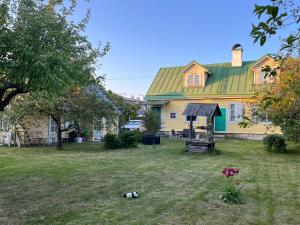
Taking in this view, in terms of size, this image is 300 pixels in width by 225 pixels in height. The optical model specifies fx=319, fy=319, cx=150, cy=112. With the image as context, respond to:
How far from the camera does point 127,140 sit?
17359 millimetres

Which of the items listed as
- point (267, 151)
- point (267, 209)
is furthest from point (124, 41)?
point (267, 209)

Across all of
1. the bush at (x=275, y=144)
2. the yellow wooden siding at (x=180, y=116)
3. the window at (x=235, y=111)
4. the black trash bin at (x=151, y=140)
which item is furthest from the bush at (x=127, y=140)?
the window at (x=235, y=111)

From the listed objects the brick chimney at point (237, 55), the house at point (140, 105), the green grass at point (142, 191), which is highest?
the brick chimney at point (237, 55)

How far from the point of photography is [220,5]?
15008 millimetres

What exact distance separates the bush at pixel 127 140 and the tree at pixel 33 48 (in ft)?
34.8

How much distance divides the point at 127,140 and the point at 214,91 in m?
9.45

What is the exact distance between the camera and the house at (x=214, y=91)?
2312 centimetres

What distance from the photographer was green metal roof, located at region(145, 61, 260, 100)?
77.2ft

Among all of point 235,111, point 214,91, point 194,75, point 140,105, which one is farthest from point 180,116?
point 140,105

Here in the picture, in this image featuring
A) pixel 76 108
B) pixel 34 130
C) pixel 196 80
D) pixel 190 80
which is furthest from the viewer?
pixel 190 80

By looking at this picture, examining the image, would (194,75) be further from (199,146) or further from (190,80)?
(199,146)

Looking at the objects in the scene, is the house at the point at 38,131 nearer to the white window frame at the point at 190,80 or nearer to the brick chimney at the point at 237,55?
the white window frame at the point at 190,80

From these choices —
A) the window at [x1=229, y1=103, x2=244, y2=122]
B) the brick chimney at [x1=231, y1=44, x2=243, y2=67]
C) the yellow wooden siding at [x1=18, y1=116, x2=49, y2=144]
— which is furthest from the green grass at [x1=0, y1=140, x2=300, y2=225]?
the brick chimney at [x1=231, y1=44, x2=243, y2=67]

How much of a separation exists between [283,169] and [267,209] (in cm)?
515
